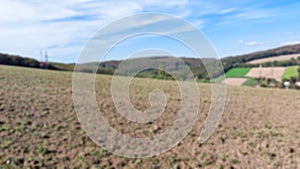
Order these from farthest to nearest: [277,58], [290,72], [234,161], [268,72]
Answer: [277,58], [290,72], [268,72], [234,161]

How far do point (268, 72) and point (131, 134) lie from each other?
60.8m

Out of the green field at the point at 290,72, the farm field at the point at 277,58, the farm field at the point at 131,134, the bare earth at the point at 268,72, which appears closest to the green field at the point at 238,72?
the bare earth at the point at 268,72

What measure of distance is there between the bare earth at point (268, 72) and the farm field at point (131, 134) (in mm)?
50258

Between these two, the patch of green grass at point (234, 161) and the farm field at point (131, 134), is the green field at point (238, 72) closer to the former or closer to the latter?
the farm field at point (131, 134)

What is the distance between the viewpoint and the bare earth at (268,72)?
66.1 m

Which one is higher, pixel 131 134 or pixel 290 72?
pixel 290 72

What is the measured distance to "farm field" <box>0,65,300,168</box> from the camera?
948 cm

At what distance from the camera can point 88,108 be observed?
46.9 ft

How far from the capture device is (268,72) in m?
67.8

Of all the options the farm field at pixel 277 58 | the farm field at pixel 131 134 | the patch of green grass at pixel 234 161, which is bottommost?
the patch of green grass at pixel 234 161

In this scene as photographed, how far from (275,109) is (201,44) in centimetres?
1352

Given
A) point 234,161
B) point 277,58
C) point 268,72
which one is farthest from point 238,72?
point 234,161

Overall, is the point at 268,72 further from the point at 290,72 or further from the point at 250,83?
the point at 250,83

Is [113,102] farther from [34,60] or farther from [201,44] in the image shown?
[34,60]
